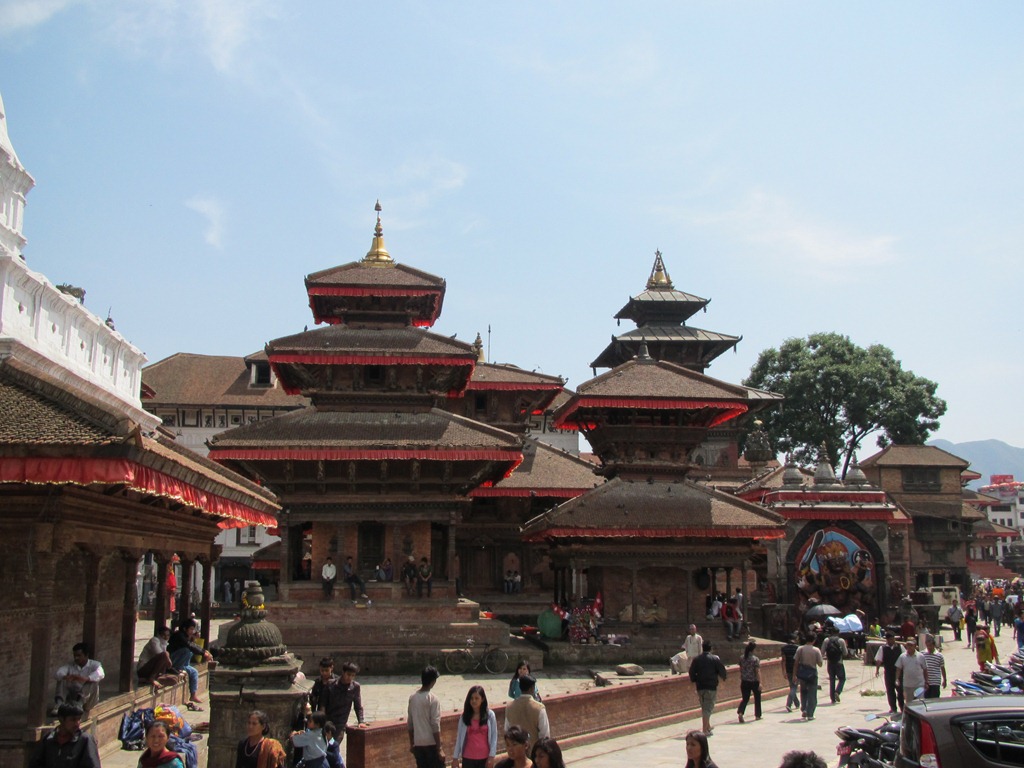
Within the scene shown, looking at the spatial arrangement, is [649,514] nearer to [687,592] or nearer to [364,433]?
[687,592]

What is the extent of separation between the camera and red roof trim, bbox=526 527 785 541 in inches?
→ 1077

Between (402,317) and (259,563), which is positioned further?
(259,563)

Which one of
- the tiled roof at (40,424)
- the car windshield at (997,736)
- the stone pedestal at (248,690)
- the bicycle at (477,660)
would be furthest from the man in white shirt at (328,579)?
the car windshield at (997,736)

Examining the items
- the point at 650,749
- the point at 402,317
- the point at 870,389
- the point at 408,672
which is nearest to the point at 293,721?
the point at 650,749

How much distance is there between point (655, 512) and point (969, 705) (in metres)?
19.8

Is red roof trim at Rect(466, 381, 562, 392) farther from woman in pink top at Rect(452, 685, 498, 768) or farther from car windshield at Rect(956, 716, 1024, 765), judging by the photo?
car windshield at Rect(956, 716, 1024, 765)

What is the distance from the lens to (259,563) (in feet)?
130

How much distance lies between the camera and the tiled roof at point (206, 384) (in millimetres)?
51469

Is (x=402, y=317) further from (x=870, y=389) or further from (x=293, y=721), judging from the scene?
(x=870, y=389)

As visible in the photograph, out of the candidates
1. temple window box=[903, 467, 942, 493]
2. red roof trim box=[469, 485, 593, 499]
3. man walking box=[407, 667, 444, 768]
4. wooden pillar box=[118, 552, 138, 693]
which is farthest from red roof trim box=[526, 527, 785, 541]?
temple window box=[903, 467, 942, 493]

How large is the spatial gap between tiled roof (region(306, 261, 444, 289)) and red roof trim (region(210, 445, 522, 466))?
6.09m

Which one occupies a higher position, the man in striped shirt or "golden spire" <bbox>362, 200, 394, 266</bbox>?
"golden spire" <bbox>362, 200, 394, 266</bbox>

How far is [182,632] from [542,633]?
12288 mm

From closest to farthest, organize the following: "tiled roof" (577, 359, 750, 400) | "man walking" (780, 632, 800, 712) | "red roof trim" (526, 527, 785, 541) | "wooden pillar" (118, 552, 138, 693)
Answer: "wooden pillar" (118, 552, 138, 693), "man walking" (780, 632, 800, 712), "red roof trim" (526, 527, 785, 541), "tiled roof" (577, 359, 750, 400)
